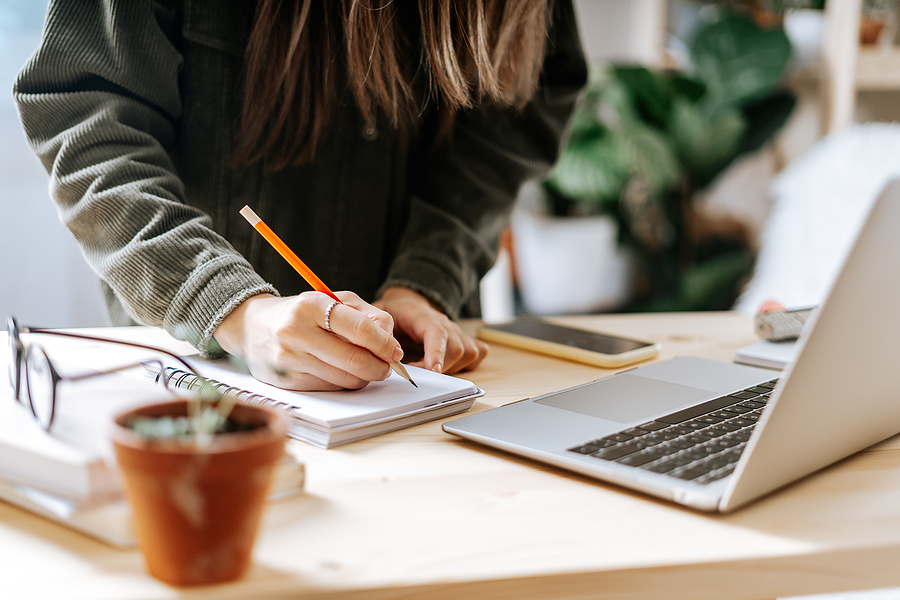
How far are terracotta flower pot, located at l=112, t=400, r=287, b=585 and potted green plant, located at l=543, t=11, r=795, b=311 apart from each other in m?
1.67

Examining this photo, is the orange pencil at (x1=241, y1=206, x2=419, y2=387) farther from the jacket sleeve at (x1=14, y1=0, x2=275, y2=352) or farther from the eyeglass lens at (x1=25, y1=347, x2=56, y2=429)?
the eyeglass lens at (x1=25, y1=347, x2=56, y2=429)

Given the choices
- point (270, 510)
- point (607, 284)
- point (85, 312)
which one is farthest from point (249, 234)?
point (607, 284)

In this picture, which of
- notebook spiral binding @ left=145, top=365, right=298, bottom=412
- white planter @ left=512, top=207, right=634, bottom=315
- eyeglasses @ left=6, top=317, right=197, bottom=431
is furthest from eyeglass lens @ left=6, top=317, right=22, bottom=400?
white planter @ left=512, top=207, right=634, bottom=315

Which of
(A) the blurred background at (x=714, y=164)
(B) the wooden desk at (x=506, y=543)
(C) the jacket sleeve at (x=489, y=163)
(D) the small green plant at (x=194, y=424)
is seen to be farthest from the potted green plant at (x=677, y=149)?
(D) the small green plant at (x=194, y=424)

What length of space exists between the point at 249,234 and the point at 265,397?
37cm

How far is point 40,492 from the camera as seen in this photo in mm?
368

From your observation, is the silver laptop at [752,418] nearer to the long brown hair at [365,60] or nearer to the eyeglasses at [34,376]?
the eyeglasses at [34,376]

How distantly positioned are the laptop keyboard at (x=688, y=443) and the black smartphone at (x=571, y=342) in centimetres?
18

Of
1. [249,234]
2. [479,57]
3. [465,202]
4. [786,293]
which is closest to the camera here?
[479,57]

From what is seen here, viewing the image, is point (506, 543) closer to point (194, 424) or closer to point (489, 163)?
point (194, 424)

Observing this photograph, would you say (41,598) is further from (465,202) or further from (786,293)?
(786,293)

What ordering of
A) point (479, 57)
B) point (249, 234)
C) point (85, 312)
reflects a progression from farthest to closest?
1. point (85, 312)
2. point (249, 234)
3. point (479, 57)

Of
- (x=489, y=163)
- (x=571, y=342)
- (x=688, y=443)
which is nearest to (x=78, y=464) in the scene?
(x=688, y=443)

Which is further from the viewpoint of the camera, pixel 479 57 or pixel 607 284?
pixel 607 284
